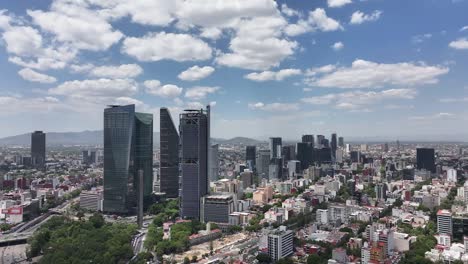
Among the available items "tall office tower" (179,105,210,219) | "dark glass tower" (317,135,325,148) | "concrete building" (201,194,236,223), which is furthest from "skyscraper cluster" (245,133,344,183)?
"concrete building" (201,194,236,223)

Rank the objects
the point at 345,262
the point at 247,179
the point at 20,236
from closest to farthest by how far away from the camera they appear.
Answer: the point at 345,262 < the point at 20,236 < the point at 247,179

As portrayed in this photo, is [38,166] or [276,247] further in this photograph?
[38,166]

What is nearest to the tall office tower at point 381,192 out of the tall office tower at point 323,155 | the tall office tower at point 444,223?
the tall office tower at point 444,223

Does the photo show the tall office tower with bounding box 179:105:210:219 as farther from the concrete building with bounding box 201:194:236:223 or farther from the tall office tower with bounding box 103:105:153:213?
the tall office tower with bounding box 103:105:153:213

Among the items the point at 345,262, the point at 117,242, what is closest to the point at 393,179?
the point at 345,262

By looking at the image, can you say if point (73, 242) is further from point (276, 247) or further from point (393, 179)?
point (393, 179)

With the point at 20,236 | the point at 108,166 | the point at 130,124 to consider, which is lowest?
the point at 20,236
